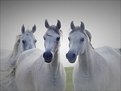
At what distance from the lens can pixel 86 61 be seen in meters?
6.58

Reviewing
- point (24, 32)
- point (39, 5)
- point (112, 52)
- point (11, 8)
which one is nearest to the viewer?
point (112, 52)

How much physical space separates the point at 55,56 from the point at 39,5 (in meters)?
16.0

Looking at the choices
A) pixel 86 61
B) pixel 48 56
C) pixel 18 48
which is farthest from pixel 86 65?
pixel 18 48

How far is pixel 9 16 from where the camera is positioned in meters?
23.5

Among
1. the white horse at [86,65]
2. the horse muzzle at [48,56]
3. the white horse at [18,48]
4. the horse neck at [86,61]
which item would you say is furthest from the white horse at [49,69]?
the white horse at [18,48]

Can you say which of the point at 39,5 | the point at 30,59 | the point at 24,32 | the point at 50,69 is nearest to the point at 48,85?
the point at 50,69

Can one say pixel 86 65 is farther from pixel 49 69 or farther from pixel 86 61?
pixel 49 69

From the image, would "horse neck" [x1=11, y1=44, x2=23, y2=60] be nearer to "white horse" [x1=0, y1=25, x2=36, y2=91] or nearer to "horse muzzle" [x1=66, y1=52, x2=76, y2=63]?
"white horse" [x1=0, y1=25, x2=36, y2=91]

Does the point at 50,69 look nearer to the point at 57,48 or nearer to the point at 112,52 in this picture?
the point at 57,48

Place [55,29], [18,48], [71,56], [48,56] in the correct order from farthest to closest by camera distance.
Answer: [18,48] → [55,29] → [48,56] → [71,56]

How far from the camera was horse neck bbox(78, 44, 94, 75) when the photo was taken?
21.5ft

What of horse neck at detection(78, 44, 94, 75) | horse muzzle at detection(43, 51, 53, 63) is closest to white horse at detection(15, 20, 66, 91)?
horse muzzle at detection(43, 51, 53, 63)

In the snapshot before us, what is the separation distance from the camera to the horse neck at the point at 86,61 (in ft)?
21.5

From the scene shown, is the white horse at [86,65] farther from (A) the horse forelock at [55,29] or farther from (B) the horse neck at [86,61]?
(A) the horse forelock at [55,29]
